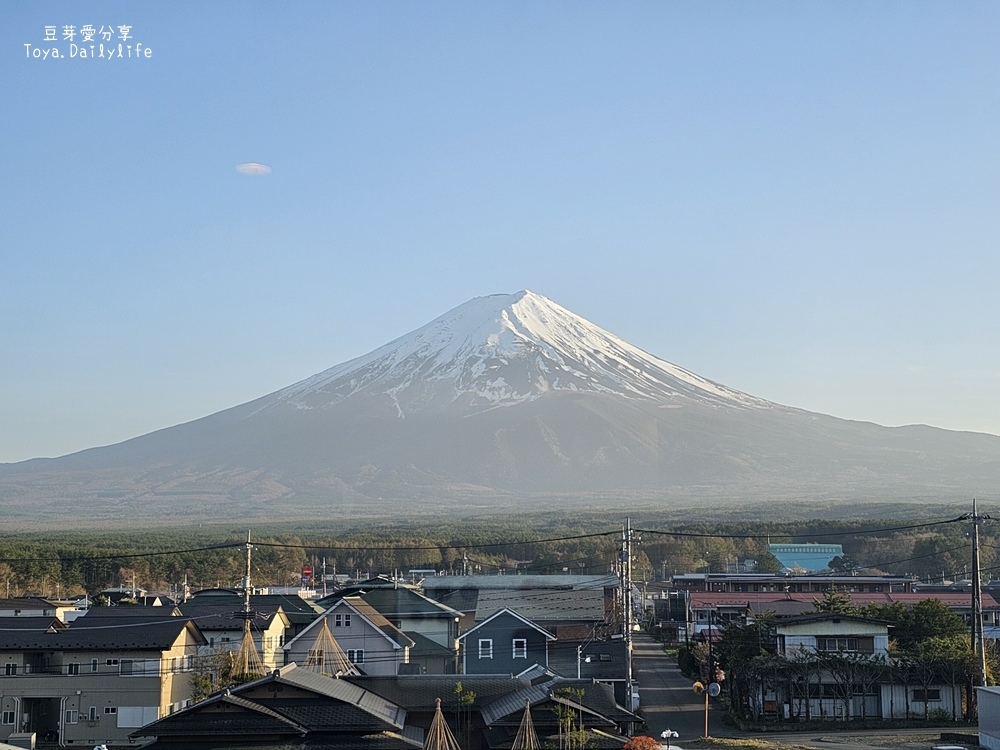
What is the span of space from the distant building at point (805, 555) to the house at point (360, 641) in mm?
39152

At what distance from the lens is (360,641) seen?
87.8 ft

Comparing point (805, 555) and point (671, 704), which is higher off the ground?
point (805, 555)

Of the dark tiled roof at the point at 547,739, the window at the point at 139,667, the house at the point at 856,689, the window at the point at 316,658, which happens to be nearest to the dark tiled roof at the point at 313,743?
the dark tiled roof at the point at 547,739

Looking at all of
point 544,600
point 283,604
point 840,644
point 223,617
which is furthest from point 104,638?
point 840,644

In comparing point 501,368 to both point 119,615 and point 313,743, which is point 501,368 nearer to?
point 119,615

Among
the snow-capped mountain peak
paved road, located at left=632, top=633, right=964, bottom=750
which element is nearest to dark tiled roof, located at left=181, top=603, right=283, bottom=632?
paved road, located at left=632, top=633, right=964, bottom=750

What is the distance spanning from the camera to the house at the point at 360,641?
26.4 meters

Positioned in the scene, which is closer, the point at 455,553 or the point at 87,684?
the point at 87,684

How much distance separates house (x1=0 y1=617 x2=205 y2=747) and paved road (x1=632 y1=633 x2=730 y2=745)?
9615mm

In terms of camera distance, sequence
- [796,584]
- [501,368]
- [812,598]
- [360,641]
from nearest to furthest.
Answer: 1. [360,641]
2. [812,598]
3. [796,584]
4. [501,368]

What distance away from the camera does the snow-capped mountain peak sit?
175 metres

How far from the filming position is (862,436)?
167750 mm

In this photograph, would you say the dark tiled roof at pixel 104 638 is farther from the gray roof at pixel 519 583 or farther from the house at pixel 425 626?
the gray roof at pixel 519 583

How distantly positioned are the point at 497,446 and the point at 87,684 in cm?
13776
